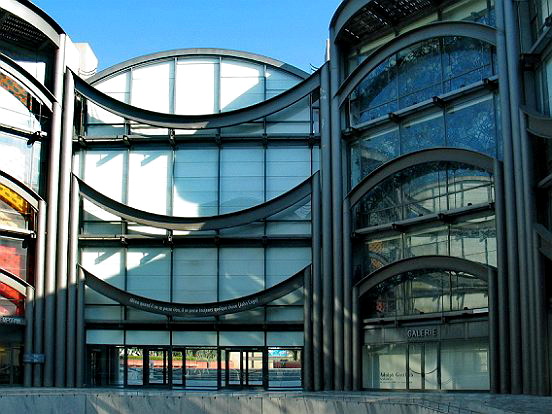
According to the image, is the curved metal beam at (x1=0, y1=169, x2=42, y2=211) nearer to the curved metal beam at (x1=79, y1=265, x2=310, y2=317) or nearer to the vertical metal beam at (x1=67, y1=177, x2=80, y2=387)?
the vertical metal beam at (x1=67, y1=177, x2=80, y2=387)

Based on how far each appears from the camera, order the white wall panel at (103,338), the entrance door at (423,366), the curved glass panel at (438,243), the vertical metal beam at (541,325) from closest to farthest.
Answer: the vertical metal beam at (541,325) → the curved glass panel at (438,243) → the entrance door at (423,366) → the white wall panel at (103,338)

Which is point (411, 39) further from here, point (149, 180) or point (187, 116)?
point (149, 180)

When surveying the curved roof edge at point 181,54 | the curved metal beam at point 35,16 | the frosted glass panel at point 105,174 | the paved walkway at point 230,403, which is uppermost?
the curved metal beam at point 35,16

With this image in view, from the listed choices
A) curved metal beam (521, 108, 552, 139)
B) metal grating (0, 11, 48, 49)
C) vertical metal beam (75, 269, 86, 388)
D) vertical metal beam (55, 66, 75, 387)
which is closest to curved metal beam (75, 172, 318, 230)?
vertical metal beam (55, 66, 75, 387)

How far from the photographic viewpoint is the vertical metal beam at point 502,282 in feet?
84.3

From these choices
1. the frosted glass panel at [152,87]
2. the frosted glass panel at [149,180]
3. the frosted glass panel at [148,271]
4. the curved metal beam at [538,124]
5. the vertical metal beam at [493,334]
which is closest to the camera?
the curved metal beam at [538,124]

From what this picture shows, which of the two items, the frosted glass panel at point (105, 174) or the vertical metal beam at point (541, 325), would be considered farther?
the frosted glass panel at point (105, 174)

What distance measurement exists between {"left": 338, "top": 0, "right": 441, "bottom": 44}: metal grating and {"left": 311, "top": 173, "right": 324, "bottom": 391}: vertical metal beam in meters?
6.20

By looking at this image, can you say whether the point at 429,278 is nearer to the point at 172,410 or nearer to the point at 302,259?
the point at 302,259

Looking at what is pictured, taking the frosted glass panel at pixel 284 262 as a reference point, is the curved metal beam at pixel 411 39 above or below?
above

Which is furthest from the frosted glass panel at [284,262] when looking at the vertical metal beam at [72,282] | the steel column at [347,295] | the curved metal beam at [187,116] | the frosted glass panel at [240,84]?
the vertical metal beam at [72,282]

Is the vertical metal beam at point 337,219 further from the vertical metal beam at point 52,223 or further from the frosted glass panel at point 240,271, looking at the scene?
the vertical metal beam at point 52,223

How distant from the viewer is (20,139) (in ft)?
118

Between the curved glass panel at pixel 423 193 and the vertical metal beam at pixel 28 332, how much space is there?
45.6 feet
